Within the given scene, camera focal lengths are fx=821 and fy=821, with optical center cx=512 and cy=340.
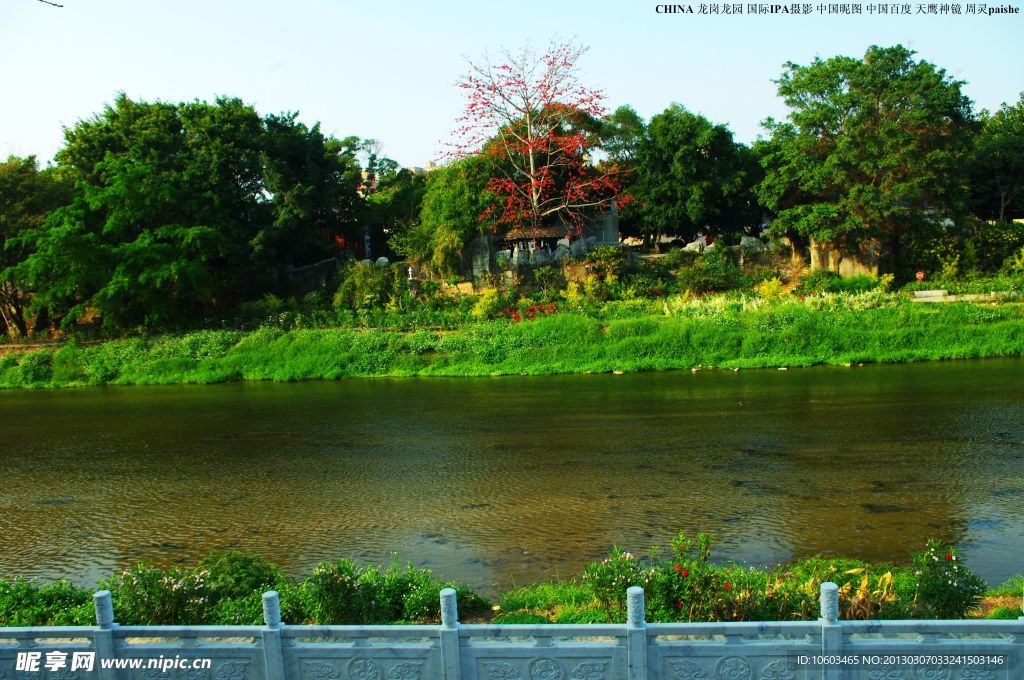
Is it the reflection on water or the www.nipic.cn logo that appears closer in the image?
the www.nipic.cn logo

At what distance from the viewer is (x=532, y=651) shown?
5.68m

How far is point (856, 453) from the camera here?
13.1 metres

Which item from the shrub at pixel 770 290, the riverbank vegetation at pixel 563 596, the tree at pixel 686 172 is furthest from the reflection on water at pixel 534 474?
the tree at pixel 686 172

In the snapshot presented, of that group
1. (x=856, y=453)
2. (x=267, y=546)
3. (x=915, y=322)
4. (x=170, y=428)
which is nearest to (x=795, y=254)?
(x=915, y=322)

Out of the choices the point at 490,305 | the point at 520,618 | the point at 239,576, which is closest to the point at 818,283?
the point at 490,305

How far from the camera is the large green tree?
26.7m

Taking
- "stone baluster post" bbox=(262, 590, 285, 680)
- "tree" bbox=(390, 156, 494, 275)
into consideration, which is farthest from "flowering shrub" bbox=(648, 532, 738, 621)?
"tree" bbox=(390, 156, 494, 275)

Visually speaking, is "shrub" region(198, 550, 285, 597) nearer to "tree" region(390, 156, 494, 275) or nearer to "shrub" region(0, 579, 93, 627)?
"shrub" region(0, 579, 93, 627)

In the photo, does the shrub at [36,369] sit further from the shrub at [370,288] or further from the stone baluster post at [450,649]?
the stone baluster post at [450,649]

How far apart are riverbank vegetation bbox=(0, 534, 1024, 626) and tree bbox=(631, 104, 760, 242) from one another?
24182 mm

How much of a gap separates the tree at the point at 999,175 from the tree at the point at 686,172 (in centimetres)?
993

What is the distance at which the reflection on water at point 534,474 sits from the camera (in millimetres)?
10023

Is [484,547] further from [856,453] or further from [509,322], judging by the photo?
[509,322]

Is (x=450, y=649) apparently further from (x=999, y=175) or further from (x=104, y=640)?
(x=999, y=175)
